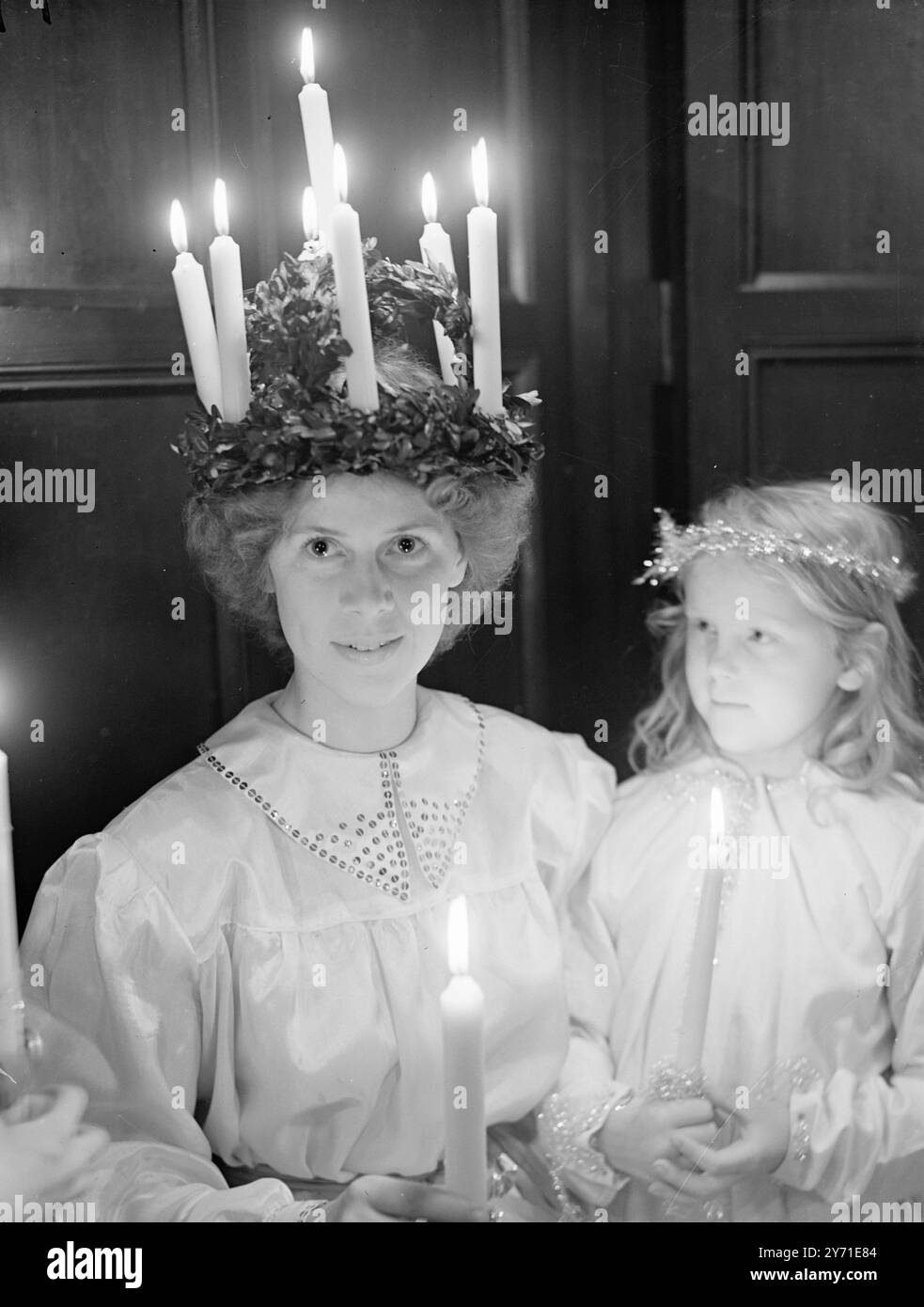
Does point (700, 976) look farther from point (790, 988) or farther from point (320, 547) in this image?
point (320, 547)

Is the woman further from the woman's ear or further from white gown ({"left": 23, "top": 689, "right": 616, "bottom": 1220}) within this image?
the woman's ear

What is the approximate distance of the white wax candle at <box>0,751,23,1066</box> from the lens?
1.05 m

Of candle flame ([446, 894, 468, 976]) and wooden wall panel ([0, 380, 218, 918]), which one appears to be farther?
wooden wall panel ([0, 380, 218, 918])

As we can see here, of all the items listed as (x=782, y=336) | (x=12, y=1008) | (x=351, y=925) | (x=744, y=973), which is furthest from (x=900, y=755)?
(x=12, y=1008)

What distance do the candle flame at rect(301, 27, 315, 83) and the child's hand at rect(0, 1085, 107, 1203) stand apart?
2.68ft

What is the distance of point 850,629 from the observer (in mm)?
1105

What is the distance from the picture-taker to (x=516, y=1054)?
1.10m

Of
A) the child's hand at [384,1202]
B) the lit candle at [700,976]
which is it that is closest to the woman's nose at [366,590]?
the lit candle at [700,976]

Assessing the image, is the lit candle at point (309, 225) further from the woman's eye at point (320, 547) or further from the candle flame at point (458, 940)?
the candle flame at point (458, 940)

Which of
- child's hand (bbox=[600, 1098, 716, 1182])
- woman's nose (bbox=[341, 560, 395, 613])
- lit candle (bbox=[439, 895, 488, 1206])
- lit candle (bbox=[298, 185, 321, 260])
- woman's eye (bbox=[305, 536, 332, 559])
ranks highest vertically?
lit candle (bbox=[298, 185, 321, 260])

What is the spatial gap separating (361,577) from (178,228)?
1.04ft

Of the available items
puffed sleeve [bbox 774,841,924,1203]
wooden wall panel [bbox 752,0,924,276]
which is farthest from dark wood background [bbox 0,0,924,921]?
puffed sleeve [bbox 774,841,924,1203]

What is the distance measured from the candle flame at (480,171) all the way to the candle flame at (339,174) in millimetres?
106
